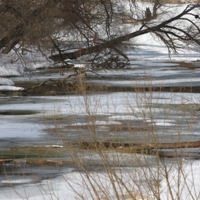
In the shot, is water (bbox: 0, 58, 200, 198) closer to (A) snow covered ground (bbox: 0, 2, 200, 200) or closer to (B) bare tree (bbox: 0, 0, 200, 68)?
(A) snow covered ground (bbox: 0, 2, 200, 200)

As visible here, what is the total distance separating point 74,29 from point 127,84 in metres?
2.62

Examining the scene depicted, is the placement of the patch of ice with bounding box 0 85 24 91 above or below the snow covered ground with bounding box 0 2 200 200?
above

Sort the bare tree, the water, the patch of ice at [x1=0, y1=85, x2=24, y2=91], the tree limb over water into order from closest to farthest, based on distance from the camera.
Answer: the water, the bare tree, the patch of ice at [x1=0, y1=85, x2=24, y2=91], the tree limb over water

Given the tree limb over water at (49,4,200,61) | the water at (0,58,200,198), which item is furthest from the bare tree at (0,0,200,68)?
the water at (0,58,200,198)

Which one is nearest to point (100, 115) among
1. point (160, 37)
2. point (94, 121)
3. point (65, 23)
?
point (94, 121)

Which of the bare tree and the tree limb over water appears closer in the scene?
the bare tree

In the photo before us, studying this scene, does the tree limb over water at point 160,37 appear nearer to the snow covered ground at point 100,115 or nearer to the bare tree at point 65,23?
the bare tree at point 65,23

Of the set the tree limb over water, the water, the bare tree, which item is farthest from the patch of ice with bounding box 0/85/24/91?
the tree limb over water

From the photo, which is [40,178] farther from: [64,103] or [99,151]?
[64,103]

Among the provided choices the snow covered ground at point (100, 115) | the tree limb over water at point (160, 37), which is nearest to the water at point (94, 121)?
the snow covered ground at point (100, 115)

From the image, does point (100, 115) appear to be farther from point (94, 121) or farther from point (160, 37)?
point (160, 37)

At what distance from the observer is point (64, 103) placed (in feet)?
58.5

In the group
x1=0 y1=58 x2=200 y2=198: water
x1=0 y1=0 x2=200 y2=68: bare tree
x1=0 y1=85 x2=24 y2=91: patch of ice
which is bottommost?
x1=0 y1=58 x2=200 y2=198: water

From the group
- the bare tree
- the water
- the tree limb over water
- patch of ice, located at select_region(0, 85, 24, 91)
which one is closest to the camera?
the water
